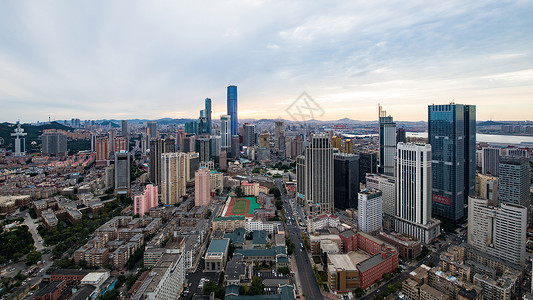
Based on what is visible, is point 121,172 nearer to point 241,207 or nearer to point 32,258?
point 241,207

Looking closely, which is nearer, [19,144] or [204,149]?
[204,149]

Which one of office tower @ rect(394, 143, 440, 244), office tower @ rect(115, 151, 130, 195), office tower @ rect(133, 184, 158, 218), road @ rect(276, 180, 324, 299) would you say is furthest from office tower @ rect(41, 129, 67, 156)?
office tower @ rect(394, 143, 440, 244)

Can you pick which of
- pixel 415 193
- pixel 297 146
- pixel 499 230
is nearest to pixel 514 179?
pixel 499 230

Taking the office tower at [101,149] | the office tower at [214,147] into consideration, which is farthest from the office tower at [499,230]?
the office tower at [101,149]

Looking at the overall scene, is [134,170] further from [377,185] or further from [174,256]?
[377,185]

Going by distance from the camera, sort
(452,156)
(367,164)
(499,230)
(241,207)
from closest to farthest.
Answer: (499,230), (452,156), (241,207), (367,164)

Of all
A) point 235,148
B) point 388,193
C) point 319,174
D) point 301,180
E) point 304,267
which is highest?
point 235,148
